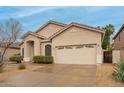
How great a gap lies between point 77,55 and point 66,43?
8.06 feet

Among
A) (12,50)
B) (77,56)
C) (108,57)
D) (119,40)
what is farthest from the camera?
(119,40)

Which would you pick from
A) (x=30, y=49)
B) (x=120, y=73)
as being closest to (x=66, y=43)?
(x=30, y=49)

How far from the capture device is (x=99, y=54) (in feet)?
73.0

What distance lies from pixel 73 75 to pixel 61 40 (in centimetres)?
953

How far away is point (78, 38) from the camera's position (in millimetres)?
23328

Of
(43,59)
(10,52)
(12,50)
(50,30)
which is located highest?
(50,30)

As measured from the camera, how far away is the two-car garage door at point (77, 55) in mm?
21500

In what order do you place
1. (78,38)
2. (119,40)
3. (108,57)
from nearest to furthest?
(78,38) → (108,57) → (119,40)

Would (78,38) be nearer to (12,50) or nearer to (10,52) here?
(12,50)

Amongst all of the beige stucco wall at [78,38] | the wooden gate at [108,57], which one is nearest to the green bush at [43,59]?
the beige stucco wall at [78,38]

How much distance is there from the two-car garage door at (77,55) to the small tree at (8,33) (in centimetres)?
500

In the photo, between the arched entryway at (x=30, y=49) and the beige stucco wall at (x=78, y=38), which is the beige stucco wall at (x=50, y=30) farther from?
the arched entryway at (x=30, y=49)

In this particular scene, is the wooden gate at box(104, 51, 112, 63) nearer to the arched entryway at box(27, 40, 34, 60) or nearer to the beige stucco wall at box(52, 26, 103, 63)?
the beige stucco wall at box(52, 26, 103, 63)

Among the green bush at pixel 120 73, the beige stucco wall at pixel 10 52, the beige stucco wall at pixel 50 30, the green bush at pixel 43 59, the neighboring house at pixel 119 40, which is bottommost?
the green bush at pixel 120 73
